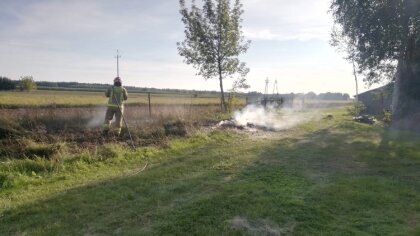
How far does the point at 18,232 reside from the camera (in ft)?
15.1

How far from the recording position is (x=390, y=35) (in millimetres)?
16656

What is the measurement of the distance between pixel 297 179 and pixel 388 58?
14968mm

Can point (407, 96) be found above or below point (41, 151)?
above

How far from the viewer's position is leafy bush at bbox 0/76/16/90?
59.3 metres

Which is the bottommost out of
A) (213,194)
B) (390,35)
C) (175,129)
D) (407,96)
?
(213,194)

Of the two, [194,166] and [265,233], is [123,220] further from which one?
[194,166]

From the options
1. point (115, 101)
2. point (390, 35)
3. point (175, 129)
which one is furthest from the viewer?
point (390, 35)

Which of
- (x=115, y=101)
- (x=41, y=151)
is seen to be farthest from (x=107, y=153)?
(x=115, y=101)

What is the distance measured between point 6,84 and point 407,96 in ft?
201

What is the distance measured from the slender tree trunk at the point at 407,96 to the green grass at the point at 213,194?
35.3 feet

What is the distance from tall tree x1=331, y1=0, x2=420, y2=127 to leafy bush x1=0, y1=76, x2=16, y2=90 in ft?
190

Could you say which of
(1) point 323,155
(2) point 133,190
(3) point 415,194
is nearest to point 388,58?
(1) point 323,155

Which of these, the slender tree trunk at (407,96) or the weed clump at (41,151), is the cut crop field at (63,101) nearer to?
the weed clump at (41,151)

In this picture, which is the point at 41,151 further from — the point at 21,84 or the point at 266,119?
the point at 21,84
